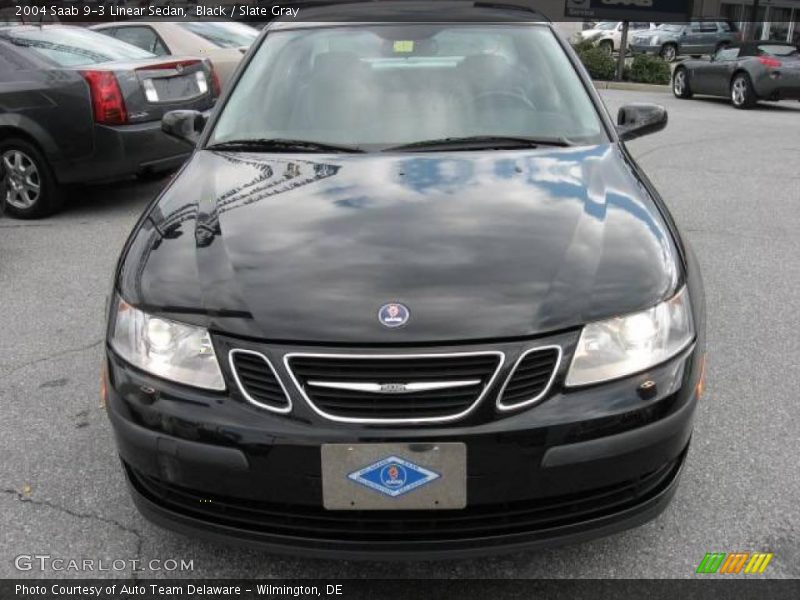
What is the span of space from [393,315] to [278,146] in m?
1.32

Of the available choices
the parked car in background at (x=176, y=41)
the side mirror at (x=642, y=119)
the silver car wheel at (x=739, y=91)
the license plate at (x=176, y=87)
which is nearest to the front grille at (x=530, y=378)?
the side mirror at (x=642, y=119)

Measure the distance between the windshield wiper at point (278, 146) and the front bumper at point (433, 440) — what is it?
4.05 feet

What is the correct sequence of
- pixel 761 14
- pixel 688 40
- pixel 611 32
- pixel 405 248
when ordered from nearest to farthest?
pixel 405 248, pixel 688 40, pixel 611 32, pixel 761 14

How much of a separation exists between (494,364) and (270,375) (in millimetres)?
548

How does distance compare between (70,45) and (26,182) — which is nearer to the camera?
(26,182)

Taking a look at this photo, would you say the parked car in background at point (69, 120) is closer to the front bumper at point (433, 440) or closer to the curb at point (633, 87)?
the front bumper at point (433, 440)

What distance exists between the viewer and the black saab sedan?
1.95 meters

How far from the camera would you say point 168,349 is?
2.13 metres

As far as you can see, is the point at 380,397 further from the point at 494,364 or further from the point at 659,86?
the point at 659,86

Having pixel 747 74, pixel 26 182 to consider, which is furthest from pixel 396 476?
pixel 747 74

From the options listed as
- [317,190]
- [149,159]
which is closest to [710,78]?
[149,159]

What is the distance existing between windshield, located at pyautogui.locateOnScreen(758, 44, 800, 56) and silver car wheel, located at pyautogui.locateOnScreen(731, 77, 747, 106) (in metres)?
0.69

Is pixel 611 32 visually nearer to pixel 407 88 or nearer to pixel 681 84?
pixel 681 84

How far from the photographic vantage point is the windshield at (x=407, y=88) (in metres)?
3.17
